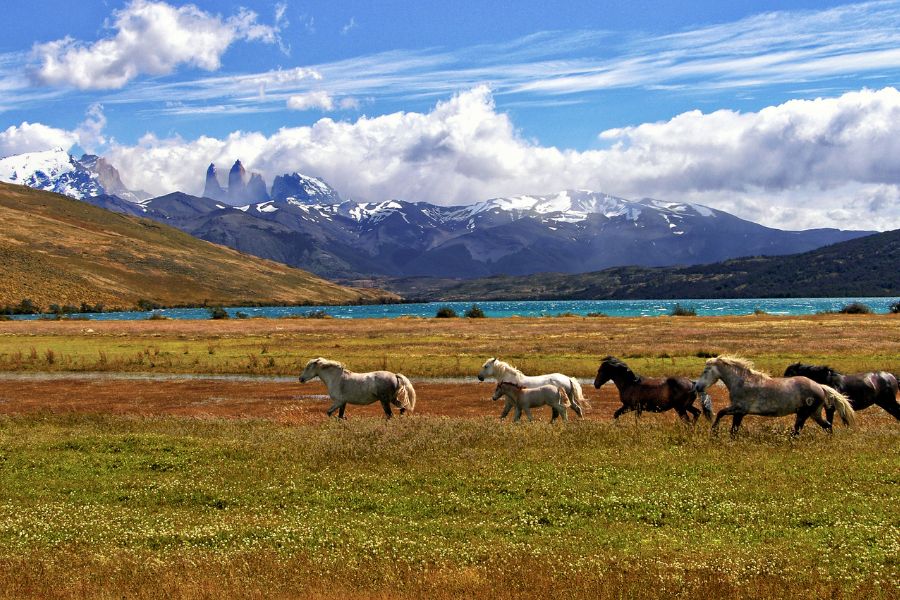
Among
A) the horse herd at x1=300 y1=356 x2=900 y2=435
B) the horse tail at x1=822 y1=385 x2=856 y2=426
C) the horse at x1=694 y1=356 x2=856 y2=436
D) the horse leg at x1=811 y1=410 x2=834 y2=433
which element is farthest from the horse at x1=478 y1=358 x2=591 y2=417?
the horse tail at x1=822 y1=385 x2=856 y2=426

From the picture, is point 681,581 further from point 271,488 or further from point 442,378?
point 442,378

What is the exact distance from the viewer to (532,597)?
10.4 metres

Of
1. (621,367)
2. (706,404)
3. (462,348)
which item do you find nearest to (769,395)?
(706,404)

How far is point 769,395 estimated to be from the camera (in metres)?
20.8

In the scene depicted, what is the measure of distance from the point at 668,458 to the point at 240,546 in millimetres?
10328

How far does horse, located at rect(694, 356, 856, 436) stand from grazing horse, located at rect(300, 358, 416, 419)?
35.0 ft

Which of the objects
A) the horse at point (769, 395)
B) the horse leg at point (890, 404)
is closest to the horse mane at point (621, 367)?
the horse at point (769, 395)

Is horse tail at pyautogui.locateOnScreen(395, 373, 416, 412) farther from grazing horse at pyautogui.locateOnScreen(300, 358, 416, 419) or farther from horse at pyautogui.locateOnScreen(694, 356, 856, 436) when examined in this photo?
horse at pyautogui.locateOnScreen(694, 356, 856, 436)

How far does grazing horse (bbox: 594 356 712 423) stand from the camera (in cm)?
2409

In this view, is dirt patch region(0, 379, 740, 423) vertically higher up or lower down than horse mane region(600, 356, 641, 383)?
lower down

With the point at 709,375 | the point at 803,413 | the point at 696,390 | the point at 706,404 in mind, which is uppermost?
the point at 709,375

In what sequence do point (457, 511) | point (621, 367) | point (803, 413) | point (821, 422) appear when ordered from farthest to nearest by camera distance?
1. point (621, 367)
2. point (821, 422)
3. point (803, 413)
4. point (457, 511)

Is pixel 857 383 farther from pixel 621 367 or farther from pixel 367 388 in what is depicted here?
pixel 367 388

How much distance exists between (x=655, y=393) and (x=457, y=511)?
Answer: 11.8 m
